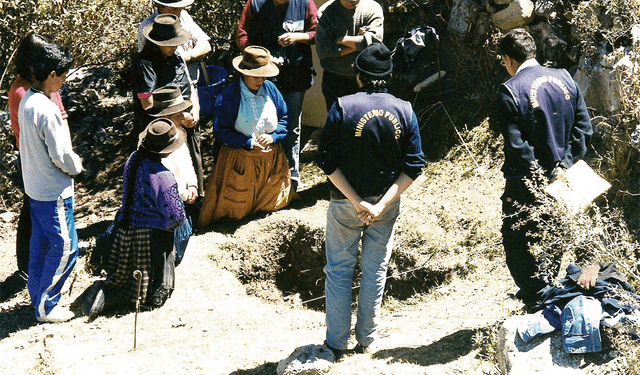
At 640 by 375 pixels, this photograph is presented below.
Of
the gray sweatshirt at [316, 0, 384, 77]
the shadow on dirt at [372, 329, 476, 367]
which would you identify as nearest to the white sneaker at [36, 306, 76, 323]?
the shadow on dirt at [372, 329, 476, 367]

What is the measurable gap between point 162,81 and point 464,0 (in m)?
3.27

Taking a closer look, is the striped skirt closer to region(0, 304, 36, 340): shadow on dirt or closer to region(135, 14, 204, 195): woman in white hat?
region(0, 304, 36, 340): shadow on dirt

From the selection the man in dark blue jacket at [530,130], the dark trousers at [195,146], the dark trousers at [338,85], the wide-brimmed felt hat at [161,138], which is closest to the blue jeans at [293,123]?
the dark trousers at [338,85]

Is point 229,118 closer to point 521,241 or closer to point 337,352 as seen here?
point 337,352

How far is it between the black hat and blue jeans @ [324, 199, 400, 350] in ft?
2.64

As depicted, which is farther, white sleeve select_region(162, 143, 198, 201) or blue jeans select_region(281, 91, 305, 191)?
blue jeans select_region(281, 91, 305, 191)

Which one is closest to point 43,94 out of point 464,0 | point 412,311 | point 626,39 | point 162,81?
point 162,81

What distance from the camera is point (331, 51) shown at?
6410 millimetres

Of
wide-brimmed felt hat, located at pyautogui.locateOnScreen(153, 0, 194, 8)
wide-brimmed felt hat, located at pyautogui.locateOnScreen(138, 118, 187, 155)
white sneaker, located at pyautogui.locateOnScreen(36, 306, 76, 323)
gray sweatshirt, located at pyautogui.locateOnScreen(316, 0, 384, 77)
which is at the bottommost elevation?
white sneaker, located at pyautogui.locateOnScreen(36, 306, 76, 323)

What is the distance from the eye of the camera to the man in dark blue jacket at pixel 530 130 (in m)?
4.47

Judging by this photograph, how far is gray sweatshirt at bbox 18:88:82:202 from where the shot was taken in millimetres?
4996

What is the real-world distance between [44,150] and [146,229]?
3.00 feet

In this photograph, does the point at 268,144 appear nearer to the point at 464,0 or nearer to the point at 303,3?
the point at 303,3

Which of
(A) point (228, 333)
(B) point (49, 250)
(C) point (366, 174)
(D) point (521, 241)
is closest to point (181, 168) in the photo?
(B) point (49, 250)
